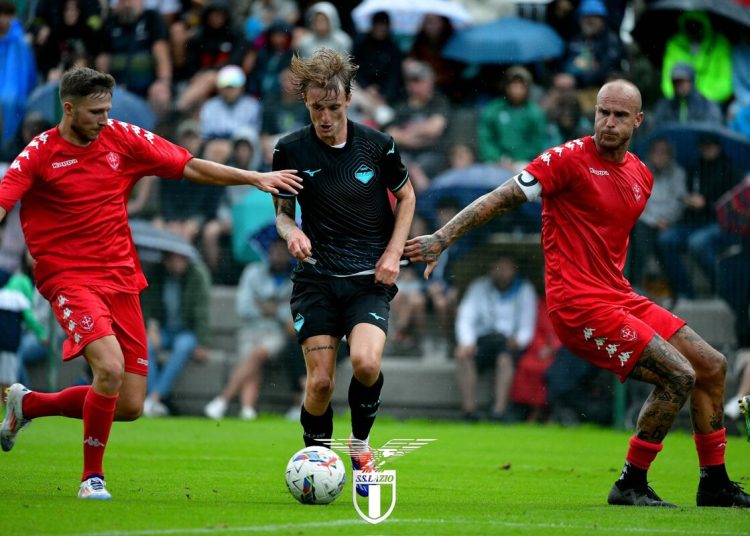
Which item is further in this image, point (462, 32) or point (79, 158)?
point (462, 32)

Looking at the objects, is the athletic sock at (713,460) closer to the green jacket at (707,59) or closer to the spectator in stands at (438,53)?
the green jacket at (707,59)

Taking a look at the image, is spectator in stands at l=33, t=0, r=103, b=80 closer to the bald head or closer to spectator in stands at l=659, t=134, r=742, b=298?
spectator in stands at l=659, t=134, r=742, b=298

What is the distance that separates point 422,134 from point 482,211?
8.20 m

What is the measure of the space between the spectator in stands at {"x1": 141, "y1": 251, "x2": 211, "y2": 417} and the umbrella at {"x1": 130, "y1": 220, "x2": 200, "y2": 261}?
0.26ft

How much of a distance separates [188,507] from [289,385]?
905 centimetres

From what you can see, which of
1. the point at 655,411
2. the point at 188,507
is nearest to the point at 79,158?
the point at 188,507

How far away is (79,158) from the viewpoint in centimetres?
819

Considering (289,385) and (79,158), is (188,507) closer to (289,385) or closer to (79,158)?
(79,158)

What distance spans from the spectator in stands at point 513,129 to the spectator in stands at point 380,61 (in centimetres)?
161

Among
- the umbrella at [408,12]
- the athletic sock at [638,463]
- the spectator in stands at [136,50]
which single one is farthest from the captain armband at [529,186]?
the spectator in stands at [136,50]

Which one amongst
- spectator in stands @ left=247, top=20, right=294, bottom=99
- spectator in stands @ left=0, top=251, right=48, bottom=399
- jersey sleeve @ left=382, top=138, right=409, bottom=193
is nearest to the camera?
jersey sleeve @ left=382, top=138, right=409, bottom=193

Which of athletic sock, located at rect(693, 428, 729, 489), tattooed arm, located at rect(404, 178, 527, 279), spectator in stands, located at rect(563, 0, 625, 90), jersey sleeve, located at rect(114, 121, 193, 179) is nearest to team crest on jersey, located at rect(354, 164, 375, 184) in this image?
tattooed arm, located at rect(404, 178, 527, 279)

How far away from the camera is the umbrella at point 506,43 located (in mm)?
17234

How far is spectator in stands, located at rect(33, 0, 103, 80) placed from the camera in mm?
17281
